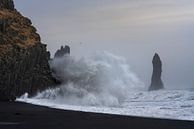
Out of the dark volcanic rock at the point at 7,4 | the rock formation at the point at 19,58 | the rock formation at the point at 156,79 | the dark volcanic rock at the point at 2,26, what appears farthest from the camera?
the rock formation at the point at 156,79

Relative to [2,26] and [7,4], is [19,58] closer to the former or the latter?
[2,26]

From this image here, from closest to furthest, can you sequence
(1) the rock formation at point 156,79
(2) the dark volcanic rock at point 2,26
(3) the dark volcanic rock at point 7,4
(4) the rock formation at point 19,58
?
(4) the rock formation at point 19,58 → (2) the dark volcanic rock at point 2,26 → (3) the dark volcanic rock at point 7,4 → (1) the rock formation at point 156,79

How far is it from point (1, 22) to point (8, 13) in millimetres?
5158

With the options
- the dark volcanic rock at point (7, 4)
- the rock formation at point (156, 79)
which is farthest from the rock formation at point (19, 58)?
the rock formation at point (156, 79)

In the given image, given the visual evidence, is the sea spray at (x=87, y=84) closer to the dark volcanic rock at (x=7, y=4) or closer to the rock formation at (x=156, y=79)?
the dark volcanic rock at (x=7, y=4)

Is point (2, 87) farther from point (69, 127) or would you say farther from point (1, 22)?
point (69, 127)

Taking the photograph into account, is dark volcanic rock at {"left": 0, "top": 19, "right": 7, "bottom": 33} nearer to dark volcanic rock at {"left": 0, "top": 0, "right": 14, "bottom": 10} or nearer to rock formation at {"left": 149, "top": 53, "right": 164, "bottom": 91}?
dark volcanic rock at {"left": 0, "top": 0, "right": 14, "bottom": 10}

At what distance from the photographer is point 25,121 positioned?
81.8 ft

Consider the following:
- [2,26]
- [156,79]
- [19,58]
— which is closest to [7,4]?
[2,26]

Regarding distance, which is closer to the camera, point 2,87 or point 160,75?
point 2,87

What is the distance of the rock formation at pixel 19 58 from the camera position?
162ft

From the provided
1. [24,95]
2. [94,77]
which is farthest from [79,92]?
[24,95]

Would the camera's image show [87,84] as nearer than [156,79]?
Yes

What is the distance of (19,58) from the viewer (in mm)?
50844
